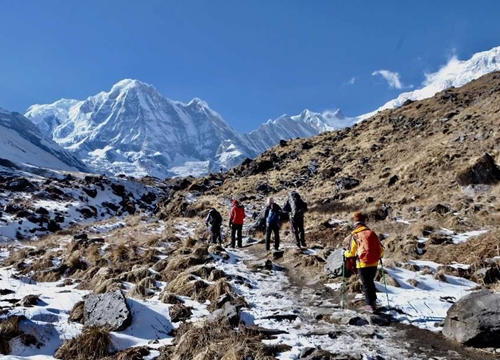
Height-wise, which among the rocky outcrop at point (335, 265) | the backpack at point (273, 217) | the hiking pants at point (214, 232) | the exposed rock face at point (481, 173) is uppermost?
the exposed rock face at point (481, 173)

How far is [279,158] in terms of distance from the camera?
61.5 meters

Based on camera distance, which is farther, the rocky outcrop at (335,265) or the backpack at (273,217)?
the backpack at (273,217)

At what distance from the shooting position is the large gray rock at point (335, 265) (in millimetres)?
10703

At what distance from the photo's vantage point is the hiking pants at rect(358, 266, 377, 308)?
7.91 meters

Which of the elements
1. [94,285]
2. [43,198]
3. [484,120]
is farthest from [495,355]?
[43,198]

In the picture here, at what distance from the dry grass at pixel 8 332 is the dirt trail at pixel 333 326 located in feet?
16.5

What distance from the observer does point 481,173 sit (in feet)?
68.2

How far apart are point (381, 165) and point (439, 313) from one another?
1284 inches

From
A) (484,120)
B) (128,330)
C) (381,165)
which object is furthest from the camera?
(381,165)

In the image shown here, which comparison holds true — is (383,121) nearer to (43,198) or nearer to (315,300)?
(43,198)

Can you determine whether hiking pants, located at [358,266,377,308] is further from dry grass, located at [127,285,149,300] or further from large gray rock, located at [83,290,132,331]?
dry grass, located at [127,285,149,300]

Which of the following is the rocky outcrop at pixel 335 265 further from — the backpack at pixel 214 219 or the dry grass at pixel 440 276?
the backpack at pixel 214 219

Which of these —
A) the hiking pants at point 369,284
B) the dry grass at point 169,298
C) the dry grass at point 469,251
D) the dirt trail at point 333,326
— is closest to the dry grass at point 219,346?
the dirt trail at point 333,326

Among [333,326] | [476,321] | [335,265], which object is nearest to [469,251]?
[335,265]
